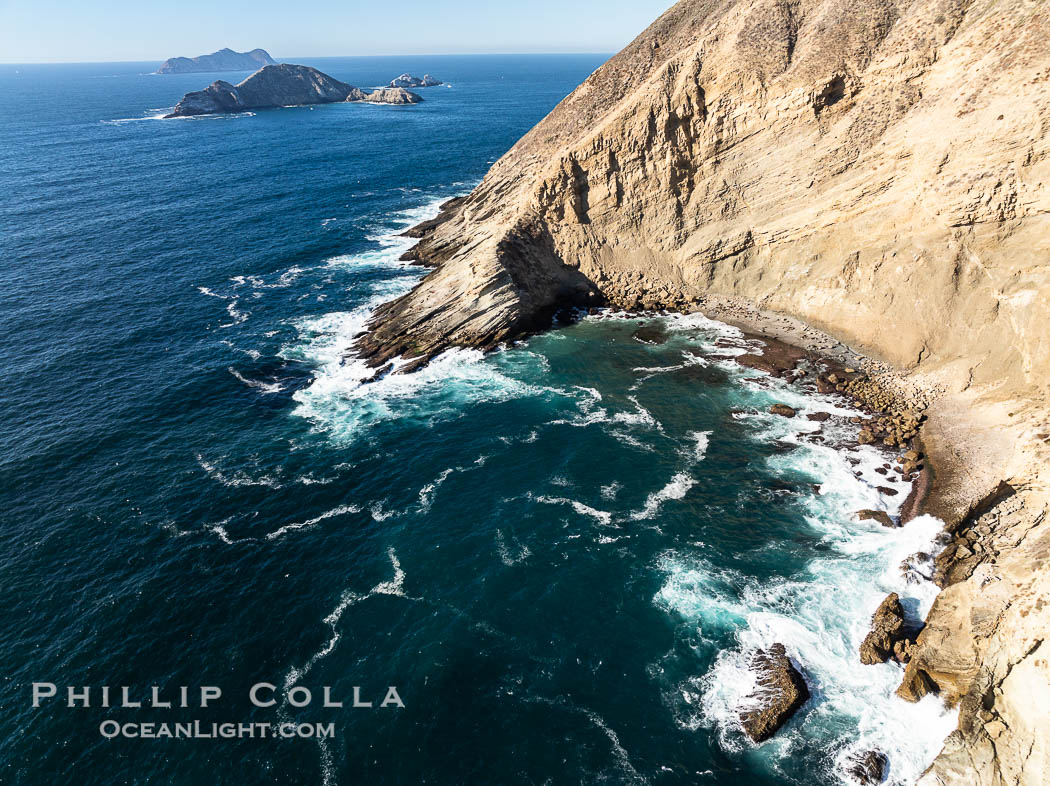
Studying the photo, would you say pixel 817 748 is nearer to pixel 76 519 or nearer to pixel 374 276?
pixel 76 519

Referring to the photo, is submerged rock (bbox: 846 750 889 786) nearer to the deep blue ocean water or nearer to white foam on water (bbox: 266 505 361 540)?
the deep blue ocean water

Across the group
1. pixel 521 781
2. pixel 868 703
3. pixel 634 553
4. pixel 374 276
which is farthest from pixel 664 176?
pixel 521 781

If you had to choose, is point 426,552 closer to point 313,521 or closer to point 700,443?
point 313,521

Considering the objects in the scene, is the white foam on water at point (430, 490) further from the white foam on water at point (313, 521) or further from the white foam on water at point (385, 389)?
the white foam on water at point (385, 389)

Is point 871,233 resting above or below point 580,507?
above

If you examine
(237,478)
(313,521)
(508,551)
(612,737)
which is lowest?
(612,737)

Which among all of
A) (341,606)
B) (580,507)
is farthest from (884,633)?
(341,606)
